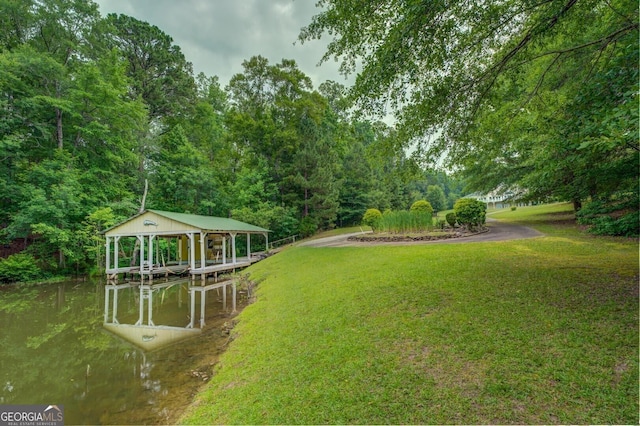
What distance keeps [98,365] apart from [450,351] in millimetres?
6585

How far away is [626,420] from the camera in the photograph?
2393 mm

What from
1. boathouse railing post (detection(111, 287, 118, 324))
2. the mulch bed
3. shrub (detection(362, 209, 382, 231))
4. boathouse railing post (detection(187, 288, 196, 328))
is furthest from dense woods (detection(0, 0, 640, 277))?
boathouse railing post (detection(187, 288, 196, 328))

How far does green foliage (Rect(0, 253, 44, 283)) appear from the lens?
565 inches

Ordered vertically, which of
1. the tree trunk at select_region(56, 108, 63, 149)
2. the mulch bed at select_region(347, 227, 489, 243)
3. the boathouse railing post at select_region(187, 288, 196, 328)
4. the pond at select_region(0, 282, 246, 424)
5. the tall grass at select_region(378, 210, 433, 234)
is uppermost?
the tree trunk at select_region(56, 108, 63, 149)

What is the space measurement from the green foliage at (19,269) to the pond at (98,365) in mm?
6206

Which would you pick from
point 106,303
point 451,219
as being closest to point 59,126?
point 106,303

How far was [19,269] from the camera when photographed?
14727 mm

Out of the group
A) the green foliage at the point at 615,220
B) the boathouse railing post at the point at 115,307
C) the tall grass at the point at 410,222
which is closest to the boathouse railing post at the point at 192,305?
the boathouse railing post at the point at 115,307

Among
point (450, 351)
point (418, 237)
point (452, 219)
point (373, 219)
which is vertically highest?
point (373, 219)

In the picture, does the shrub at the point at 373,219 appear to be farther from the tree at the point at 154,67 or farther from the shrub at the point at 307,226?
the tree at the point at 154,67

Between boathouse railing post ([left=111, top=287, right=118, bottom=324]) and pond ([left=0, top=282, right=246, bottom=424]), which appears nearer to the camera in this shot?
pond ([left=0, top=282, right=246, bottom=424])

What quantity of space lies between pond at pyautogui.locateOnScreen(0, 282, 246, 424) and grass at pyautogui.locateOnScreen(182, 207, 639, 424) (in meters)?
0.67

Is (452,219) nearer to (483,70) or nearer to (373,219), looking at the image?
(373,219)

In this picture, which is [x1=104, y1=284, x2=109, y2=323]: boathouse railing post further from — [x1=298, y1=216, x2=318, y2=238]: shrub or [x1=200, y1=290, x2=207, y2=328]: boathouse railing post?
[x1=298, y1=216, x2=318, y2=238]: shrub
